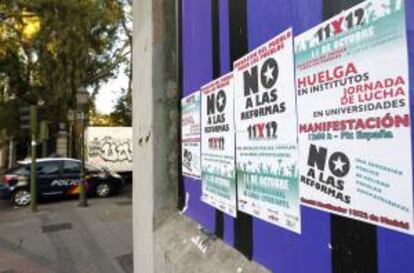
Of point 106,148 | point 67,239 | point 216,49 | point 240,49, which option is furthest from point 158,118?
point 106,148

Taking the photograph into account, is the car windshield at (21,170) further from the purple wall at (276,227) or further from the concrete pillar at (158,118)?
the purple wall at (276,227)

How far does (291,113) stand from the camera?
8.51 feet

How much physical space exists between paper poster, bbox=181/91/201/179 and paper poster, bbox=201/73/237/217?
125 mm

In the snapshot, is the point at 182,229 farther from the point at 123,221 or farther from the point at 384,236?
the point at 123,221

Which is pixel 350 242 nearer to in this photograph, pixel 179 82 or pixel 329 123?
pixel 329 123

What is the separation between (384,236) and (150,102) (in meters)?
Result: 3.22

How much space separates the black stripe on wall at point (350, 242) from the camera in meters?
2.06

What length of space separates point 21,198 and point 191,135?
15403mm

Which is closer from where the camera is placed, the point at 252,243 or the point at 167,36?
the point at 252,243

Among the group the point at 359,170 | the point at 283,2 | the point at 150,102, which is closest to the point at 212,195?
the point at 150,102

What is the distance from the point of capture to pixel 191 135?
14.5ft

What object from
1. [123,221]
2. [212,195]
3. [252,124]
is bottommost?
[123,221]

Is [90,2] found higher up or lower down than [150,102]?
higher up

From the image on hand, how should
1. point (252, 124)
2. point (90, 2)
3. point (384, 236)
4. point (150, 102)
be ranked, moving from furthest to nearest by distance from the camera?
point (90, 2) → point (150, 102) → point (252, 124) → point (384, 236)
